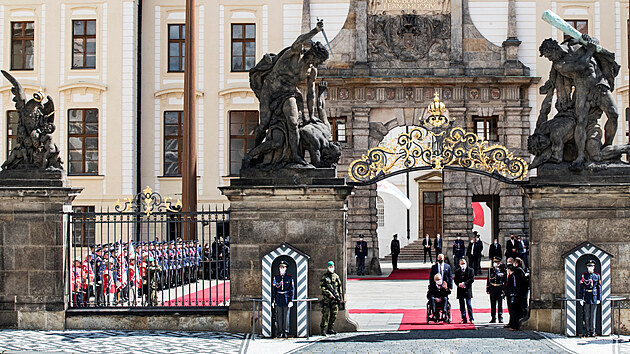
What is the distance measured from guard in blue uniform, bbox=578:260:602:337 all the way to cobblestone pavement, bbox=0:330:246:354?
6004mm

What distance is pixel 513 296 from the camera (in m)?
18.0

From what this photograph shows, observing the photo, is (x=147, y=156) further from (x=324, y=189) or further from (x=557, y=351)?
(x=557, y=351)

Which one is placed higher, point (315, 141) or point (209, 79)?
point (209, 79)

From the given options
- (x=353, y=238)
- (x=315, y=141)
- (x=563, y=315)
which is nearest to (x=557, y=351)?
(x=563, y=315)

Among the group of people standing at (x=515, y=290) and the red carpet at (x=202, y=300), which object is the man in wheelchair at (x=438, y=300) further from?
the red carpet at (x=202, y=300)

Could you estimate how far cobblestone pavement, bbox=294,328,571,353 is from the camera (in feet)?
51.4

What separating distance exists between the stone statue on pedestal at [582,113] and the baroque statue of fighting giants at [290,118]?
3.88m

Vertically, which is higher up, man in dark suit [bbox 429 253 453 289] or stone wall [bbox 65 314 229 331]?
man in dark suit [bbox 429 253 453 289]

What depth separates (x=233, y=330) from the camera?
17.7 m

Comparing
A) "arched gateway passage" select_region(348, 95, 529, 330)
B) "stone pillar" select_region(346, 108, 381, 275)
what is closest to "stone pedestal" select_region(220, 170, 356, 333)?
"arched gateway passage" select_region(348, 95, 529, 330)

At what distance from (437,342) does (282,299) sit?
281 cm

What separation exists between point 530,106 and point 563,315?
18.7m

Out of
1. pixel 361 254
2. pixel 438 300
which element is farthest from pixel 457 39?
pixel 438 300

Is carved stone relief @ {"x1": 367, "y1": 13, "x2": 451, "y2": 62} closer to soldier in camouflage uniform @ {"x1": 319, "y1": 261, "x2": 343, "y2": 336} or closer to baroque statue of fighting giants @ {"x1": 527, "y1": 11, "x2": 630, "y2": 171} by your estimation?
baroque statue of fighting giants @ {"x1": 527, "y1": 11, "x2": 630, "y2": 171}
